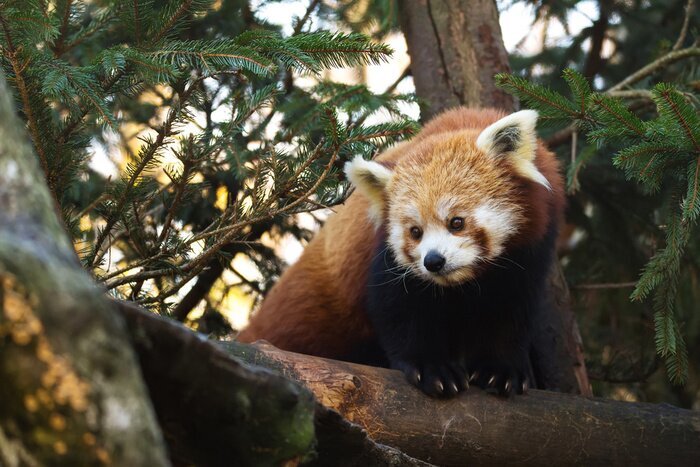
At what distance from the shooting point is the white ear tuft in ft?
13.1

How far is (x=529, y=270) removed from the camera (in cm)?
397

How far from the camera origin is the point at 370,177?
4.05 meters

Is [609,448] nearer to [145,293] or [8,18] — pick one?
[145,293]

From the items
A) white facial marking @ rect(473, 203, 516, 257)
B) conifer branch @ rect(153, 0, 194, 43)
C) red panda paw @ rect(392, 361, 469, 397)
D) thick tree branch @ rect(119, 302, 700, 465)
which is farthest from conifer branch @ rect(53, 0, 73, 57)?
red panda paw @ rect(392, 361, 469, 397)

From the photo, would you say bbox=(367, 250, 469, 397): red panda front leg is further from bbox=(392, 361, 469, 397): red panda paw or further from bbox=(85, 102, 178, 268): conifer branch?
bbox=(85, 102, 178, 268): conifer branch

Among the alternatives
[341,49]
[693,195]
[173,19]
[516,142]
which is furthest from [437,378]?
[173,19]

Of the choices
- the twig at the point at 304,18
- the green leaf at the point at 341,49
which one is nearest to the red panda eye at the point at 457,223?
the green leaf at the point at 341,49

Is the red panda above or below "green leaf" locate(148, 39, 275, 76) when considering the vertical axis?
below

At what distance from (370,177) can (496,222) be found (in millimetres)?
695

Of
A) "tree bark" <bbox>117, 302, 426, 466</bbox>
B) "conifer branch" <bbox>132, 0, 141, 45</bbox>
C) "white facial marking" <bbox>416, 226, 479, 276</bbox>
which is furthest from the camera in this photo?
"white facial marking" <bbox>416, 226, 479, 276</bbox>

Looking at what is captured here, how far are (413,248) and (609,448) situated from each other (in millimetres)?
1293

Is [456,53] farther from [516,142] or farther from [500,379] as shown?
[500,379]

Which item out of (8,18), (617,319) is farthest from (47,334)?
(617,319)

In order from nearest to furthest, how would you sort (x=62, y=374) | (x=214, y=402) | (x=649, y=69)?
(x=62, y=374), (x=214, y=402), (x=649, y=69)
